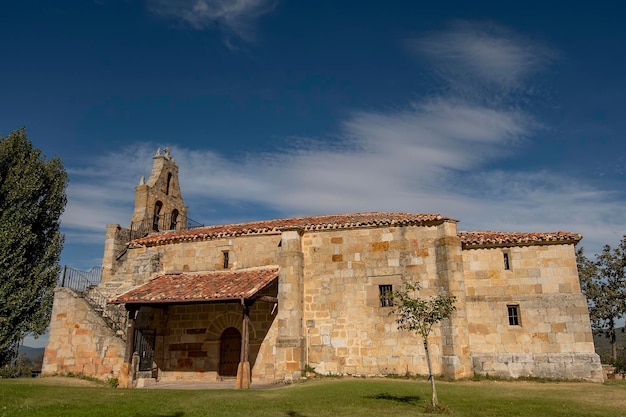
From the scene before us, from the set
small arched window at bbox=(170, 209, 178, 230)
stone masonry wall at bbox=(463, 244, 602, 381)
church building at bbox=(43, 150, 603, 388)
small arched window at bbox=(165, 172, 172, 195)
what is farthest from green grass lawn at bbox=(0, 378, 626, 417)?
small arched window at bbox=(165, 172, 172, 195)

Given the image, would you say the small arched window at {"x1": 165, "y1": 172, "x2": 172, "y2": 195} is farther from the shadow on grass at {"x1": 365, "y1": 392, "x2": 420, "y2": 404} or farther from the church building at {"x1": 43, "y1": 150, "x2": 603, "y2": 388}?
the shadow on grass at {"x1": 365, "y1": 392, "x2": 420, "y2": 404}

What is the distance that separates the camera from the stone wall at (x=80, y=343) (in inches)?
683

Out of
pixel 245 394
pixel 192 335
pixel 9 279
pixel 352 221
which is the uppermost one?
pixel 352 221

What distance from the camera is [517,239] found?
55.9 ft

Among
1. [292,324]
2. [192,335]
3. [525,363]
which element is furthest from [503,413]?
[192,335]

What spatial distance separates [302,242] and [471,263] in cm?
659

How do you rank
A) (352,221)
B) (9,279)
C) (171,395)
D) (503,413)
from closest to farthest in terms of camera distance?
(503,413) < (171,395) < (352,221) < (9,279)

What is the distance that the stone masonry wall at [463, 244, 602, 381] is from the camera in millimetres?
15758

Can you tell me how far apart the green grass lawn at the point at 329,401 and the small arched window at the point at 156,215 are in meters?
14.1

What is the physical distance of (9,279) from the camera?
20.4 m

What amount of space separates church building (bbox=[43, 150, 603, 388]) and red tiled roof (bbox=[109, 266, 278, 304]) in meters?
0.06

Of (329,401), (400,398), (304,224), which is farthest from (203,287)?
(400,398)

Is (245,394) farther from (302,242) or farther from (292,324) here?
(302,242)

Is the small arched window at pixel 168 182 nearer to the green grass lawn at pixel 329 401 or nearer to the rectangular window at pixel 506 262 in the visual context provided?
the green grass lawn at pixel 329 401
